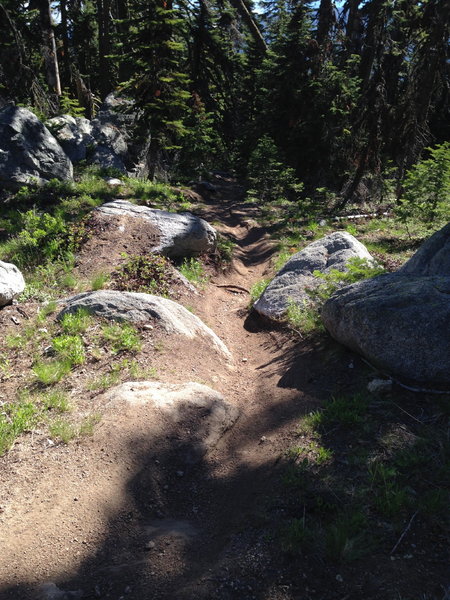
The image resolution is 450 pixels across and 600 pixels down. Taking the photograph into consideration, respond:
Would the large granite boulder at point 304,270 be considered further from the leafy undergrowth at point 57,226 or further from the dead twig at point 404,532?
the dead twig at point 404,532

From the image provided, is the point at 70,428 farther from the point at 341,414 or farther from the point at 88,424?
the point at 341,414

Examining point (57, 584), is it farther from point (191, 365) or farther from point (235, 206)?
point (235, 206)

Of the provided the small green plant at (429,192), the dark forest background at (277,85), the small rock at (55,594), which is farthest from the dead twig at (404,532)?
the dark forest background at (277,85)

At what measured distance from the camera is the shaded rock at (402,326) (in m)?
4.56

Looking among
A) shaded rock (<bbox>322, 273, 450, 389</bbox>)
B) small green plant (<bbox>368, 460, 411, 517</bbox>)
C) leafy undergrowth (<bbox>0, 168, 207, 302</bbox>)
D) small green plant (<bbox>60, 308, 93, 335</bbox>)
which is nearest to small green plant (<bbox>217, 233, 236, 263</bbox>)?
leafy undergrowth (<bbox>0, 168, 207, 302</bbox>)

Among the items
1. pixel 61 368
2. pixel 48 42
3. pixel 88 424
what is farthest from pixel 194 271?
pixel 48 42

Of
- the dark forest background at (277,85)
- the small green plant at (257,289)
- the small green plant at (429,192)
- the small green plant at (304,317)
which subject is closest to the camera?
the small green plant at (304,317)

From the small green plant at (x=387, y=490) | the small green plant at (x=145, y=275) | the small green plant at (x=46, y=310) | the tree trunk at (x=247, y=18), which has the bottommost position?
the small green plant at (x=387, y=490)

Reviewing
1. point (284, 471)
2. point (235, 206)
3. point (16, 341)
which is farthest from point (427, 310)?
point (235, 206)

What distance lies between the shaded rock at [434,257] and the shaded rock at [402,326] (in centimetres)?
65

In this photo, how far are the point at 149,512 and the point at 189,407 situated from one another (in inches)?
Result: 51.1

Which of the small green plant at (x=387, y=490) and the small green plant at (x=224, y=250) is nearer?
the small green plant at (x=387, y=490)

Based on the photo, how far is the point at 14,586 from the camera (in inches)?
117

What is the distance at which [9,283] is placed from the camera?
22.5 ft
